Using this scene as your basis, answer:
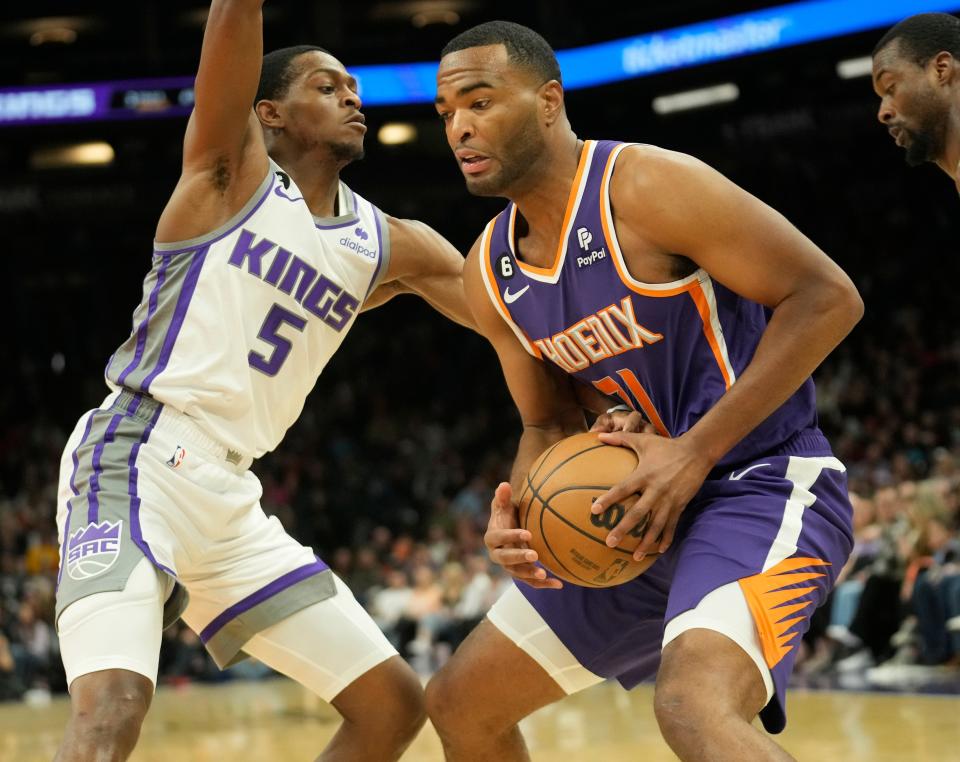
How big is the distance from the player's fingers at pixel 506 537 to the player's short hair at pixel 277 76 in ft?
6.53

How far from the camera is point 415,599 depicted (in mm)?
13023

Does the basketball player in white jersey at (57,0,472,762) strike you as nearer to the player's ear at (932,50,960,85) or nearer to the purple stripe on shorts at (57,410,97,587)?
the purple stripe on shorts at (57,410,97,587)

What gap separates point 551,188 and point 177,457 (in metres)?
1.38

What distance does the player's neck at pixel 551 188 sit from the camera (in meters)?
3.59

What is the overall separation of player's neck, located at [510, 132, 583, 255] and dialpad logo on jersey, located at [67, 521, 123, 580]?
1487mm

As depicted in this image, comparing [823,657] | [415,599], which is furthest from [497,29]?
[415,599]

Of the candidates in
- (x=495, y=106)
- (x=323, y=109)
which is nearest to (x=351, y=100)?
(x=323, y=109)

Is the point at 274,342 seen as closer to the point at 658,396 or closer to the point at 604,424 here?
the point at 604,424

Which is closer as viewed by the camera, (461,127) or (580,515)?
(580,515)

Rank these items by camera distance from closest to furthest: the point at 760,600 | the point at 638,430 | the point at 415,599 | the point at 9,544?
the point at 760,600
the point at 638,430
the point at 415,599
the point at 9,544

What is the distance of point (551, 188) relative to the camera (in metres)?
3.59

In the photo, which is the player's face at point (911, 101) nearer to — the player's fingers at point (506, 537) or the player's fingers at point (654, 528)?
the player's fingers at point (654, 528)

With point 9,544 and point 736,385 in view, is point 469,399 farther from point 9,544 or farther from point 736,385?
point 736,385

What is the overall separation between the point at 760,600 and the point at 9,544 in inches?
551
